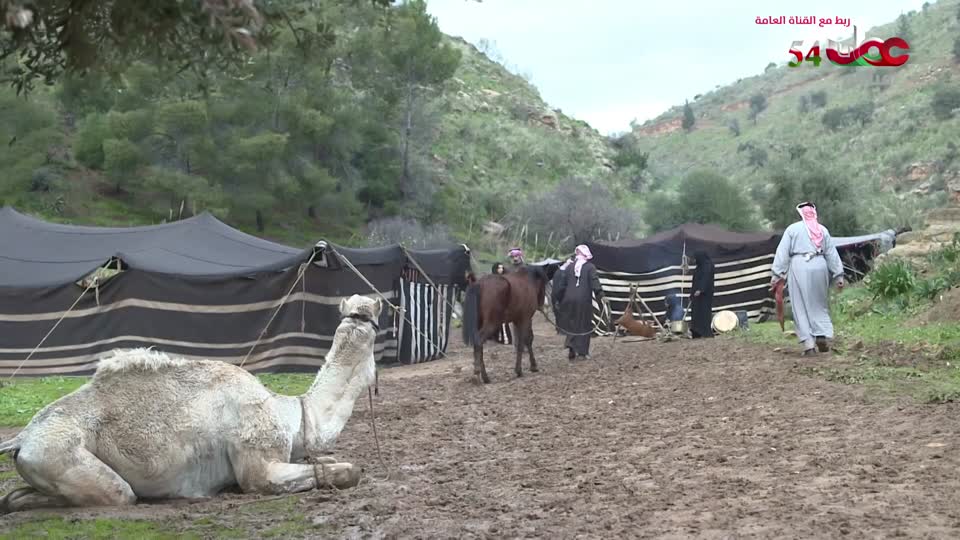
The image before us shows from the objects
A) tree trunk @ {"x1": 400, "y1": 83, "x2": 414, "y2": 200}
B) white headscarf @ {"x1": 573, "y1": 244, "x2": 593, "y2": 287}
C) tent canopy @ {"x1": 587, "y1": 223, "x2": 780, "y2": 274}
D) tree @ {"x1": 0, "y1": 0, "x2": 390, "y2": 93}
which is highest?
tree trunk @ {"x1": 400, "y1": 83, "x2": 414, "y2": 200}

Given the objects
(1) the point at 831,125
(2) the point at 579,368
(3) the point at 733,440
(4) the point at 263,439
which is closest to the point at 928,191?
(1) the point at 831,125

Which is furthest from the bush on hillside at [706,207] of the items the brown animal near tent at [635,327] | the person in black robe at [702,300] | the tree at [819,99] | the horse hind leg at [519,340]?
the horse hind leg at [519,340]

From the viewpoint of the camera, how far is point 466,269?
22172mm

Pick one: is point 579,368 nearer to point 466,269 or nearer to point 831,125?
point 466,269

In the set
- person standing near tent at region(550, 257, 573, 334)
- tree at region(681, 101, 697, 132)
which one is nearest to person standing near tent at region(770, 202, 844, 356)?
person standing near tent at region(550, 257, 573, 334)

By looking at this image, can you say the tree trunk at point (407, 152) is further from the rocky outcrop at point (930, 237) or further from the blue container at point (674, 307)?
the blue container at point (674, 307)

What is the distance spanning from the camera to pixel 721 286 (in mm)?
25219

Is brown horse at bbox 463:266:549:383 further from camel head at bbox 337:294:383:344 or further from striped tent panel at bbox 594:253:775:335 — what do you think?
striped tent panel at bbox 594:253:775:335

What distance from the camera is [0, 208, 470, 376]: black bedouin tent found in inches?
694

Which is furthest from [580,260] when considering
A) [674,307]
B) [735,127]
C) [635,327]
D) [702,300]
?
[735,127]

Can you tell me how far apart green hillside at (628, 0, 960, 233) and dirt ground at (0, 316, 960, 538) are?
26.7 meters

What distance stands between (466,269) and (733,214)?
2853 centimetres

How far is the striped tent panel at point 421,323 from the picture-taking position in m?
20.0

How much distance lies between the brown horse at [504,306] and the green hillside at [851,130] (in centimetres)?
2281
